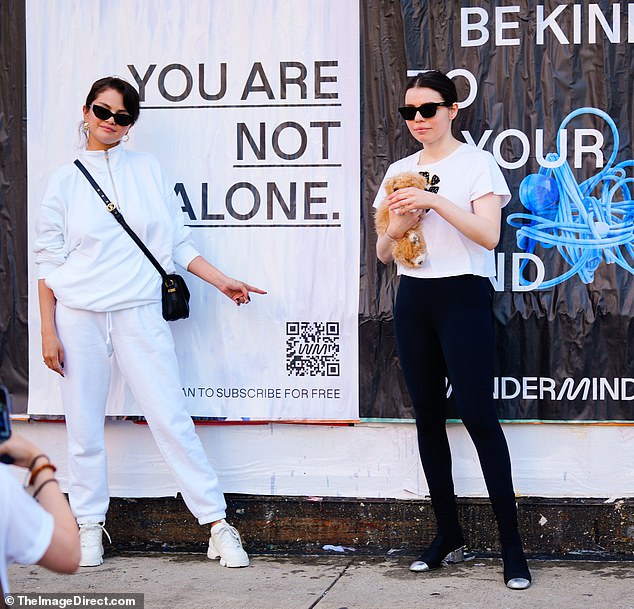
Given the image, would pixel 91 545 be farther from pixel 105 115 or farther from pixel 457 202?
pixel 457 202

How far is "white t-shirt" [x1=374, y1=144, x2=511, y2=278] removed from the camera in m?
4.38

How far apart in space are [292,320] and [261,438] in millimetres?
619

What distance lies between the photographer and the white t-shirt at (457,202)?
172 inches

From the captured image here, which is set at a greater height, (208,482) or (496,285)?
(496,285)

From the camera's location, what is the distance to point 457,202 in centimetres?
438

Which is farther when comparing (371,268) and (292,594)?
(371,268)

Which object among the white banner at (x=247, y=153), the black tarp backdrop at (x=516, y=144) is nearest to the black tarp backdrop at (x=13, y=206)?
the white banner at (x=247, y=153)

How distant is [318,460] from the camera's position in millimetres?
5137

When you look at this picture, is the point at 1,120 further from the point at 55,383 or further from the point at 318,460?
the point at 318,460

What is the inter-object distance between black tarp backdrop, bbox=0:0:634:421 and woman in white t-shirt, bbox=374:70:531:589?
48 cm

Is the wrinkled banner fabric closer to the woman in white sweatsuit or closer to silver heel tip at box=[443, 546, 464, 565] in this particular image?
silver heel tip at box=[443, 546, 464, 565]

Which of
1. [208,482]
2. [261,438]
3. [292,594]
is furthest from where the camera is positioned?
[261,438]

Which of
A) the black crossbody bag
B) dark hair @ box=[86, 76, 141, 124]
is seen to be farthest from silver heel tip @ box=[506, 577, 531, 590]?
dark hair @ box=[86, 76, 141, 124]

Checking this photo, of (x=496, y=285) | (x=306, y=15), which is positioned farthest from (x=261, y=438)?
(x=306, y=15)
